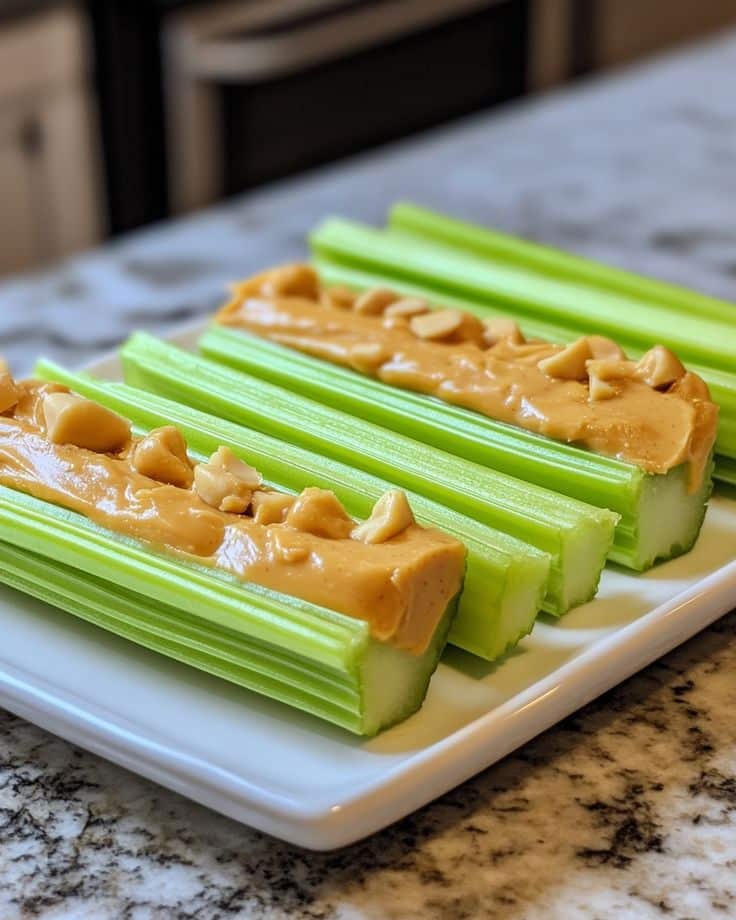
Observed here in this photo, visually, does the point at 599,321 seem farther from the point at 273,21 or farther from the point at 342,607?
the point at 273,21

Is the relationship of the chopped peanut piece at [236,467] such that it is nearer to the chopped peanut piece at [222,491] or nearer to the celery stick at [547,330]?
the chopped peanut piece at [222,491]

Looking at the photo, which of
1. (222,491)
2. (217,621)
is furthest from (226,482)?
(217,621)

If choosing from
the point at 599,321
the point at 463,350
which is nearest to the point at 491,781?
the point at 463,350

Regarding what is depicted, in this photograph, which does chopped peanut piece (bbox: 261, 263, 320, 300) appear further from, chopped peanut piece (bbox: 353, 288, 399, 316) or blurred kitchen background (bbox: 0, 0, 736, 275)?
blurred kitchen background (bbox: 0, 0, 736, 275)

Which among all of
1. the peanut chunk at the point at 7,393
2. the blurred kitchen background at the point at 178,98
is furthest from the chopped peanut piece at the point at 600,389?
the blurred kitchen background at the point at 178,98

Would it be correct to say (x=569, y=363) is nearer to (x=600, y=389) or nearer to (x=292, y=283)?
(x=600, y=389)
